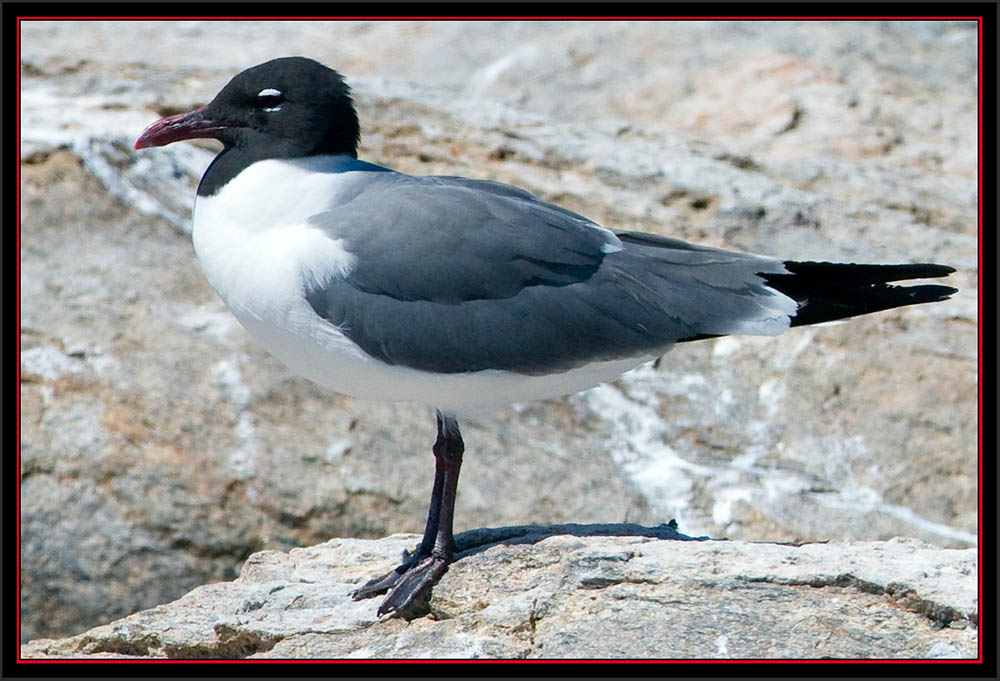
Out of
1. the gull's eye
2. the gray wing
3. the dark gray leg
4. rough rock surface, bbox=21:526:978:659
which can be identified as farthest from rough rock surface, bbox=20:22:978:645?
the gull's eye

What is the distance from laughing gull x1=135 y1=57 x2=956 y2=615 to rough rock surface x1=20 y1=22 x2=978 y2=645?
1817mm

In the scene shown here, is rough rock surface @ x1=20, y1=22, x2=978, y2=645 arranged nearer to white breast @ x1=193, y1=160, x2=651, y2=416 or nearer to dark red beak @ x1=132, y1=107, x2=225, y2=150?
white breast @ x1=193, y1=160, x2=651, y2=416

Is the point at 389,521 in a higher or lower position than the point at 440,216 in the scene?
lower

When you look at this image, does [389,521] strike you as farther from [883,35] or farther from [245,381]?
[883,35]

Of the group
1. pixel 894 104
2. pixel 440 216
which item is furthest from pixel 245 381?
pixel 894 104

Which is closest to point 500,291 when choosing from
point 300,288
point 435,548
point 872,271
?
point 300,288

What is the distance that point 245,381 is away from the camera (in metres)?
7.20

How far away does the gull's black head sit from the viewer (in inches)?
205

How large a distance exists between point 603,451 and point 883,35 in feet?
22.8

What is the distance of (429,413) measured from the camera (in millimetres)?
7406

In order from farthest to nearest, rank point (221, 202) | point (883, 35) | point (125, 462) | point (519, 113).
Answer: point (883, 35), point (519, 113), point (125, 462), point (221, 202)

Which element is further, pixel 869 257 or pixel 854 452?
pixel 869 257

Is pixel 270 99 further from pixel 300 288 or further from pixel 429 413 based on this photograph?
pixel 429 413

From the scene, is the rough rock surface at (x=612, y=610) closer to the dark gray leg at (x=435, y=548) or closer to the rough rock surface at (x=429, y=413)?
the dark gray leg at (x=435, y=548)
